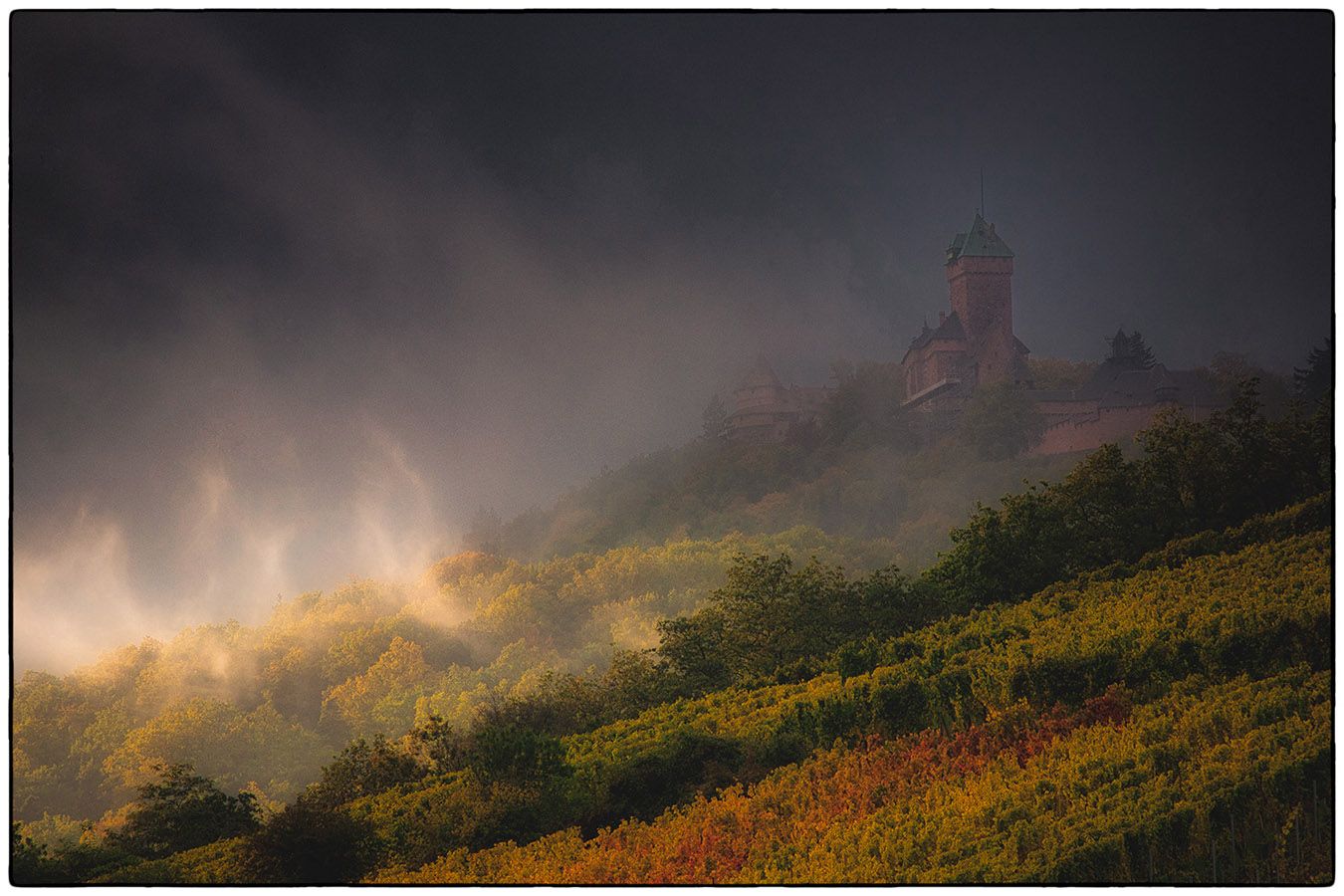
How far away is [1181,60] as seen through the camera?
7.93 m

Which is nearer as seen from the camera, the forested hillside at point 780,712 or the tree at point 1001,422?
the forested hillside at point 780,712

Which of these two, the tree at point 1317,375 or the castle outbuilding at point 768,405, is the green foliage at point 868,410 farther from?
the tree at point 1317,375

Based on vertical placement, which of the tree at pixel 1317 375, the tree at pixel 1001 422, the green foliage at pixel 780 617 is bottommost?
the green foliage at pixel 780 617

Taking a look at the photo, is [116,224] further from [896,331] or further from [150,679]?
[896,331]

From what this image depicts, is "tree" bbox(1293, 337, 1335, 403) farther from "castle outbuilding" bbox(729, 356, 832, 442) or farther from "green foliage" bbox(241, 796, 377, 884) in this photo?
"green foliage" bbox(241, 796, 377, 884)

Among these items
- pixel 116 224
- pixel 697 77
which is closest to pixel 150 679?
pixel 116 224

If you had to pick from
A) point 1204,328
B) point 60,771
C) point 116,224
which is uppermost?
point 116,224

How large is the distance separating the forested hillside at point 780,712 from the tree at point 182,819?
0.02m

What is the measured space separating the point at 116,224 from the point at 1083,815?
7.46m

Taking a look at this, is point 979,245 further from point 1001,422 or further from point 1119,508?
point 1119,508

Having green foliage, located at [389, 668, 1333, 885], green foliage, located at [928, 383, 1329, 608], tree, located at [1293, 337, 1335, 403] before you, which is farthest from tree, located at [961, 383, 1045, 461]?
green foliage, located at [389, 668, 1333, 885]

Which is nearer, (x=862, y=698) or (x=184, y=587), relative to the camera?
(x=862, y=698)

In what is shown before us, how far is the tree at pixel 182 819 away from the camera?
7.71 m

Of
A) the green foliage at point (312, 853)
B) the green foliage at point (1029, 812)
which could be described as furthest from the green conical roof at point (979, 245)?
the green foliage at point (312, 853)
